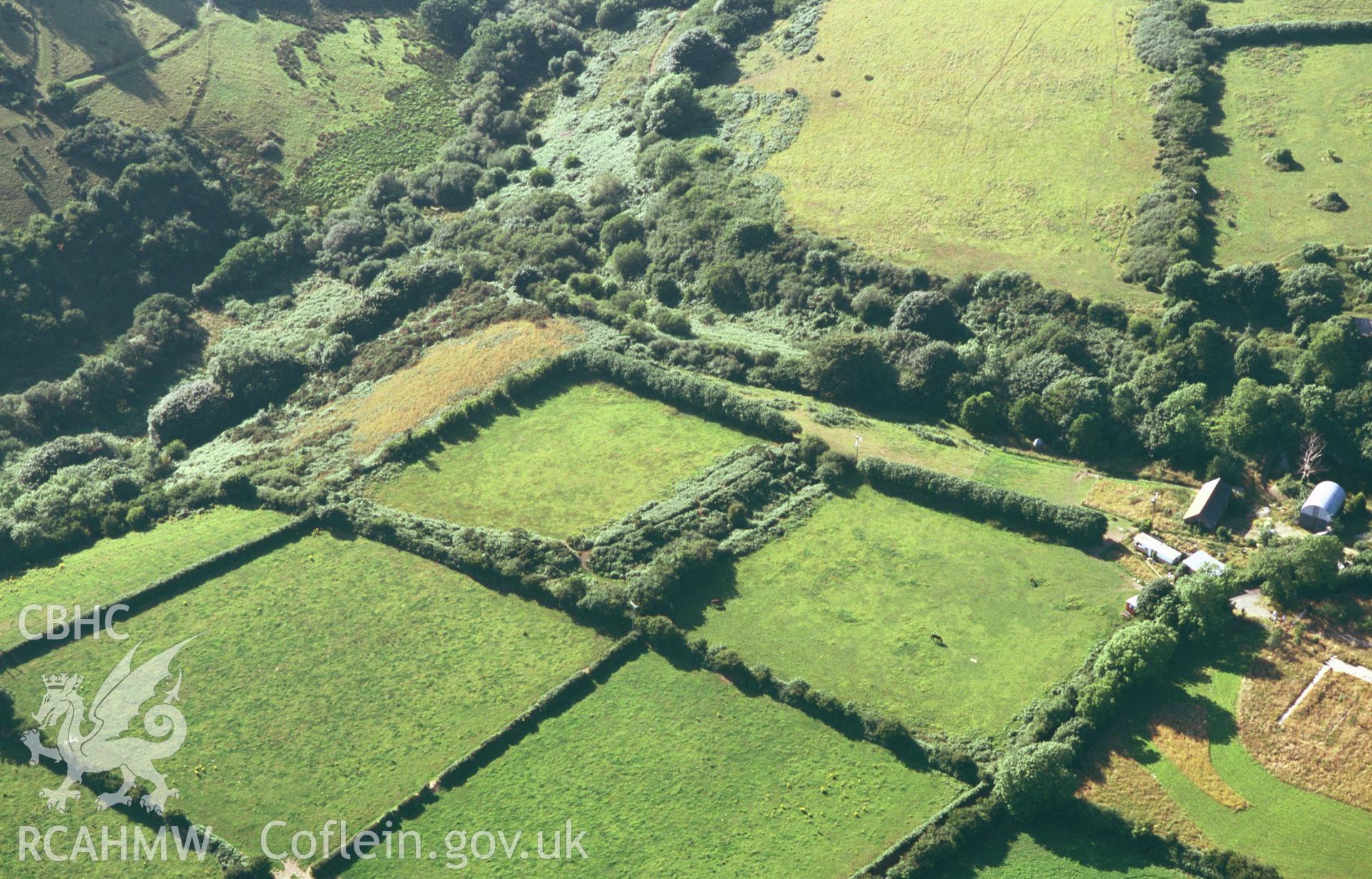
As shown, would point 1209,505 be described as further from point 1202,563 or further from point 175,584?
point 175,584

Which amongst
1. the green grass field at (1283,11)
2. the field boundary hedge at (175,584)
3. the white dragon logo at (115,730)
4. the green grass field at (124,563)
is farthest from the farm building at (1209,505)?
the white dragon logo at (115,730)

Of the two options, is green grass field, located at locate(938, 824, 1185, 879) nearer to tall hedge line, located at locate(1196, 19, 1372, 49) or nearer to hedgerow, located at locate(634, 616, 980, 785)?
hedgerow, located at locate(634, 616, 980, 785)

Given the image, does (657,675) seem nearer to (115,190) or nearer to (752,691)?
(752,691)

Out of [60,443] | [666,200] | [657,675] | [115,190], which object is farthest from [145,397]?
[657,675]

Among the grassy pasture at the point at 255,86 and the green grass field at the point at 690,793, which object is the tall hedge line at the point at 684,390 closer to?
the green grass field at the point at 690,793

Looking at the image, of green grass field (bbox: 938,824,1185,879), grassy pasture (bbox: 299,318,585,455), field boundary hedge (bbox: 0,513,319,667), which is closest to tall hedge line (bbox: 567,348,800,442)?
grassy pasture (bbox: 299,318,585,455)

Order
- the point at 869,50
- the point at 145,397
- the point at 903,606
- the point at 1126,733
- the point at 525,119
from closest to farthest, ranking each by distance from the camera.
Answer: the point at 1126,733, the point at 903,606, the point at 145,397, the point at 869,50, the point at 525,119
